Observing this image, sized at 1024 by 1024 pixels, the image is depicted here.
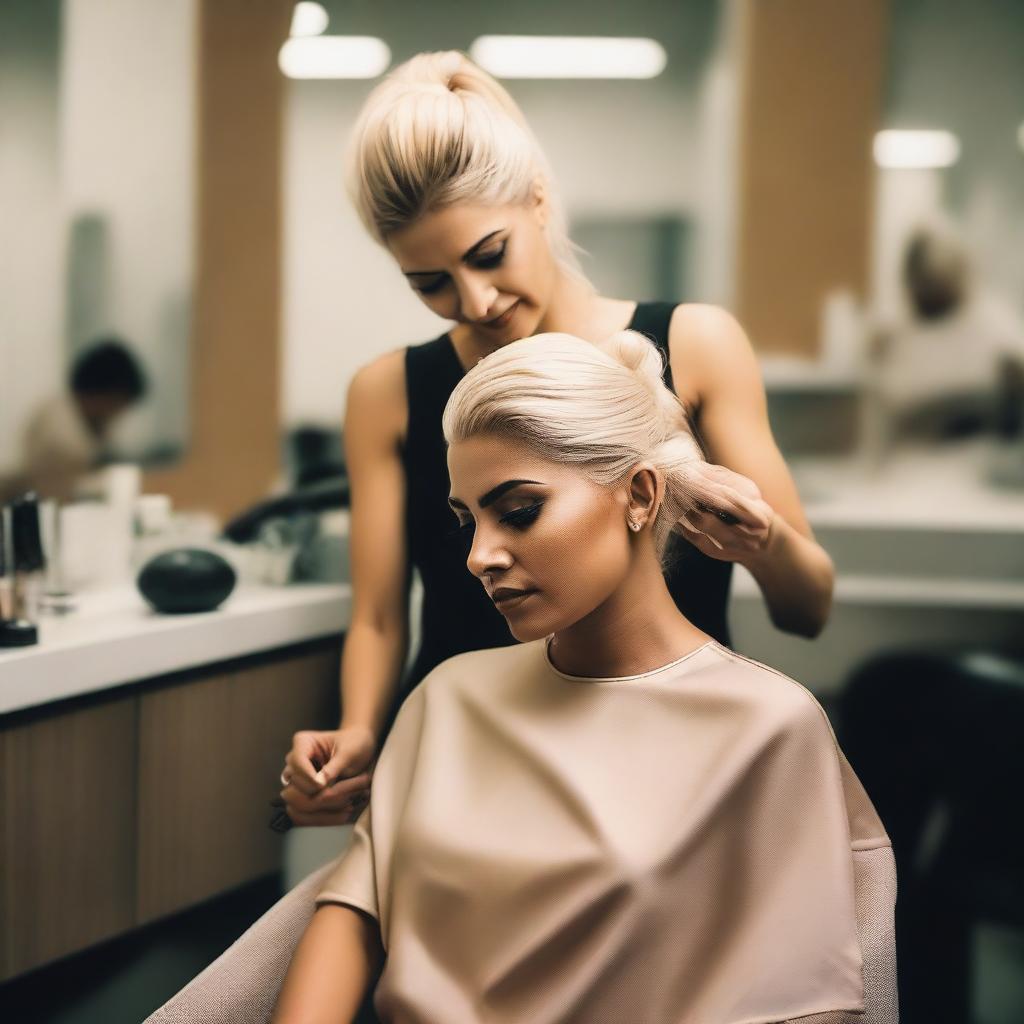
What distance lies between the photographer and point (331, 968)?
1.22 meters

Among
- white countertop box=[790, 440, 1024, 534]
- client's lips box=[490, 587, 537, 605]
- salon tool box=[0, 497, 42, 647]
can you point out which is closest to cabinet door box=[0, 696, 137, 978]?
salon tool box=[0, 497, 42, 647]

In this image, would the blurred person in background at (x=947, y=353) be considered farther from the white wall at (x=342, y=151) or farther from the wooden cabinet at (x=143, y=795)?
the wooden cabinet at (x=143, y=795)

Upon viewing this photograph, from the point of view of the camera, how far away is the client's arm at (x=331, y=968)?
118 cm

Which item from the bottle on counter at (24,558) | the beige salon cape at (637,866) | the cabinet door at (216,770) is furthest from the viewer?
the cabinet door at (216,770)

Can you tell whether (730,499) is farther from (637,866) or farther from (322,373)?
(322,373)

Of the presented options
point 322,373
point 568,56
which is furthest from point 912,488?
point 322,373

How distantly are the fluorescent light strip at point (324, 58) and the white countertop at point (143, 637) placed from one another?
4.49 feet

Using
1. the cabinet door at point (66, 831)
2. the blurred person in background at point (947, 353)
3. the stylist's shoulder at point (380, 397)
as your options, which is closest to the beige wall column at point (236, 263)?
the cabinet door at point (66, 831)

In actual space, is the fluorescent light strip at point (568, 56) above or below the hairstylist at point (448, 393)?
above

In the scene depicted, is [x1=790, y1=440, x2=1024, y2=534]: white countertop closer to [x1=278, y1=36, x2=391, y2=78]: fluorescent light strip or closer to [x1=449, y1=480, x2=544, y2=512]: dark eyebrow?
[x1=278, y1=36, x2=391, y2=78]: fluorescent light strip

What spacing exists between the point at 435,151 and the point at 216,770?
3.69 feet

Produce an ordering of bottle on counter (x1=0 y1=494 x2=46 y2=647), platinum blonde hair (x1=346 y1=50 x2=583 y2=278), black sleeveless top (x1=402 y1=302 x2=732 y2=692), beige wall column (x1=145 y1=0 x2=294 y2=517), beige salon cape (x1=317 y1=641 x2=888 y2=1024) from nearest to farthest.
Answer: beige salon cape (x1=317 y1=641 x2=888 y2=1024) < platinum blonde hair (x1=346 y1=50 x2=583 y2=278) < black sleeveless top (x1=402 y1=302 x2=732 y2=692) < bottle on counter (x1=0 y1=494 x2=46 y2=647) < beige wall column (x1=145 y1=0 x2=294 y2=517)

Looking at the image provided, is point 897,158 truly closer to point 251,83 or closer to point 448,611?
point 251,83

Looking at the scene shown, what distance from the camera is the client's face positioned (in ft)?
3.91
